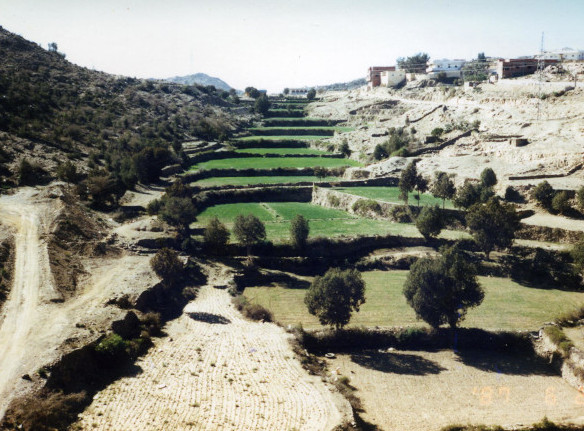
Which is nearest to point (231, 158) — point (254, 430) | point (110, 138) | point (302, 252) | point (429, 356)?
point (110, 138)

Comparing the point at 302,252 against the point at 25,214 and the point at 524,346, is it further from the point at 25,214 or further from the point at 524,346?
the point at 25,214

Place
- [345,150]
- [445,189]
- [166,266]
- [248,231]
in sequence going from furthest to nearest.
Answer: [345,150] → [445,189] → [248,231] → [166,266]

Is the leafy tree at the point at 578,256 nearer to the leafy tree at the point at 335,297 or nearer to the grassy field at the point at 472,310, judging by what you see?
the grassy field at the point at 472,310

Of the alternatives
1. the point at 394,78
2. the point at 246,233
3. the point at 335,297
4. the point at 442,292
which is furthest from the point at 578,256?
the point at 394,78

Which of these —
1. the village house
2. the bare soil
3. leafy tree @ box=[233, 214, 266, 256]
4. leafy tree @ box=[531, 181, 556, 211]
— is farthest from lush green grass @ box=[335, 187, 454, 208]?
the village house

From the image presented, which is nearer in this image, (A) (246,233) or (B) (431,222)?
(A) (246,233)

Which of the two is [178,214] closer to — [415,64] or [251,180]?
[251,180]

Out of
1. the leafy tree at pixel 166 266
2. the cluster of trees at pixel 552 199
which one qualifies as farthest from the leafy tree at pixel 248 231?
the cluster of trees at pixel 552 199

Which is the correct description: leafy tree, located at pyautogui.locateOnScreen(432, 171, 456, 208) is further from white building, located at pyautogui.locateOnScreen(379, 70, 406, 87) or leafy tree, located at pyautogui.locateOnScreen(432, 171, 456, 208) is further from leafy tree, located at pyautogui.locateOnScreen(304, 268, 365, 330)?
white building, located at pyautogui.locateOnScreen(379, 70, 406, 87)
